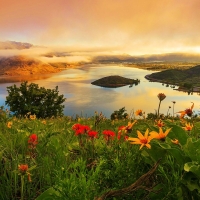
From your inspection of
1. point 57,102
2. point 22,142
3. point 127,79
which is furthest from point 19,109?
point 127,79

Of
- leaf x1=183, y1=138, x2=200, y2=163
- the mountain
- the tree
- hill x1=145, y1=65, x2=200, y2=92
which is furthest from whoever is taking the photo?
the mountain

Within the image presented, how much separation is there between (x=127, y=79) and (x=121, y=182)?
601ft

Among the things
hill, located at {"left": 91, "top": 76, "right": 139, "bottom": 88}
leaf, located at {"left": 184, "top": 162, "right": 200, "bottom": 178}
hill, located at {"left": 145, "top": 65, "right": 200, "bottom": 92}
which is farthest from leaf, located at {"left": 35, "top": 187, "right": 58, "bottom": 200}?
hill, located at {"left": 91, "top": 76, "right": 139, "bottom": 88}

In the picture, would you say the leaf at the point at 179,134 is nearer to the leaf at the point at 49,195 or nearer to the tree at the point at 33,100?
the leaf at the point at 49,195

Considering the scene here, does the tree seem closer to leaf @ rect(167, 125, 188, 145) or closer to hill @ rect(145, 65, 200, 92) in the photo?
leaf @ rect(167, 125, 188, 145)

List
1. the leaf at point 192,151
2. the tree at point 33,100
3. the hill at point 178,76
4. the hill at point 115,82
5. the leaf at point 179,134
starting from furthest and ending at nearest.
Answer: the hill at point 115,82
the hill at point 178,76
the tree at point 33,100
the leaf at point 179,134
the leaf at point 192,151

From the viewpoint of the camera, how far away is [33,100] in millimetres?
51531

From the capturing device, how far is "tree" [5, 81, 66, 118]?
4900 cm

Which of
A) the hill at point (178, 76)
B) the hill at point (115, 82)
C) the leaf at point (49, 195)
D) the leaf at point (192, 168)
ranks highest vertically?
the leaf at point (192, 168)

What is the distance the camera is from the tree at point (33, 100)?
4900 cm

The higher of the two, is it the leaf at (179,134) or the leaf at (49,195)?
the leaf at (179,134)

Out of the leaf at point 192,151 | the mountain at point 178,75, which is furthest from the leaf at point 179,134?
the mountain at point 178,75

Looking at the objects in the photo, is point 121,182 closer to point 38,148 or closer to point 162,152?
point 162,152

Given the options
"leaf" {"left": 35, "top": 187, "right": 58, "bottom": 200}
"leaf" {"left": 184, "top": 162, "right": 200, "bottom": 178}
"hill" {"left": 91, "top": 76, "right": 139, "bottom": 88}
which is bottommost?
"hill" {"left": 91, "top": 76, "right": 139, "bottom": 88}
